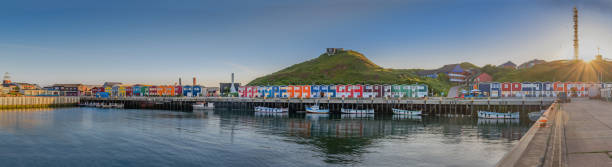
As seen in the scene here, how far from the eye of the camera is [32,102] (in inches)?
4444

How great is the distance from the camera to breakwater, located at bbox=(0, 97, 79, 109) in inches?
4174

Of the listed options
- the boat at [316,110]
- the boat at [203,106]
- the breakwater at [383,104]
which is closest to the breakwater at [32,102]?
the breakwater at [383,104]

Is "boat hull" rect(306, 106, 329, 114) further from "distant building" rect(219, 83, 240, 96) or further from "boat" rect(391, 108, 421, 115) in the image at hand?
"distant building" rect(219, 83, 240, 96)

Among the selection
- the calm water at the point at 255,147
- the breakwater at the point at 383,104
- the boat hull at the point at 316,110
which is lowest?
the calm water at the point at 255,147

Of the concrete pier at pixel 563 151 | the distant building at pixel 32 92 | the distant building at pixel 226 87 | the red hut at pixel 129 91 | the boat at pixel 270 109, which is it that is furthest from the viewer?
the red hut at pixel 129 91

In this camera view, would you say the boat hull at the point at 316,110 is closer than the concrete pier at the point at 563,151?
No

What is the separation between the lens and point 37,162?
28.8 meters

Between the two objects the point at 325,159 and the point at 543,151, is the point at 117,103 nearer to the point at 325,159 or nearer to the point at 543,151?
the point at 325,159

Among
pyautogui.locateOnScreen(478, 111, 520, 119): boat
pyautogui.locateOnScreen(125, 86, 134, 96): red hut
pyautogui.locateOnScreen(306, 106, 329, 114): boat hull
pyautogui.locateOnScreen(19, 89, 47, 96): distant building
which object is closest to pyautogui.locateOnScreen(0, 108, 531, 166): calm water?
pyautogui.locateOnScreen(478, 111, 520, 119): boat

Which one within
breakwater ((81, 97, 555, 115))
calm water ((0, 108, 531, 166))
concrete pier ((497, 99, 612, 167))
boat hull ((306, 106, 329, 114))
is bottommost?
calm water ((0, 108, 531, 166))

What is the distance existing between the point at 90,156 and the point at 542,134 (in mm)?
32549

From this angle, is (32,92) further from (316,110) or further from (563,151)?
(563,151)

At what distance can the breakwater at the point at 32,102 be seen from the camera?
348 feet

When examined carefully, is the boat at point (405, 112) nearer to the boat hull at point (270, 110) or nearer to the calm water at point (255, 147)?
the boat hull at point (270, 110)
